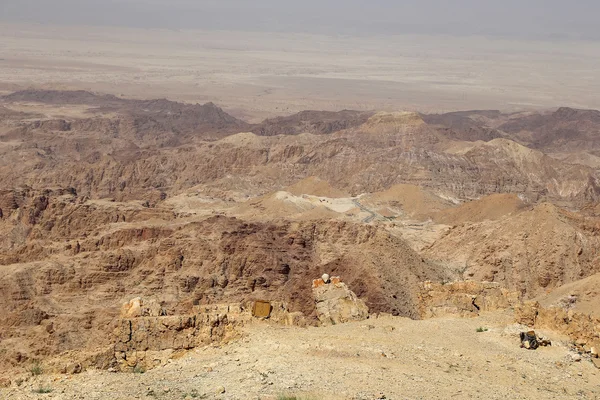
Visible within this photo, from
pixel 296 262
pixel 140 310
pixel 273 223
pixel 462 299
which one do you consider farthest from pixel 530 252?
pixel 140 310

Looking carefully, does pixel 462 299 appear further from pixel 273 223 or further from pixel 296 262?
pixel 273 223

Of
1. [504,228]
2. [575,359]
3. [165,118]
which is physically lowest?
[165,118]

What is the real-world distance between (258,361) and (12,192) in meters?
71.5

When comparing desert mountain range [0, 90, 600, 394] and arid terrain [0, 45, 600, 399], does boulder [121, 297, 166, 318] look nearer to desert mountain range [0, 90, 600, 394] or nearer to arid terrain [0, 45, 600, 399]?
arid terrain [0, 45, 600, 399]

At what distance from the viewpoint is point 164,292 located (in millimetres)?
57688

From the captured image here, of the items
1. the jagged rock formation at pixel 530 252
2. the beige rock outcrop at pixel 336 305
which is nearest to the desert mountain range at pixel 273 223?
the jagged rock formation at pixel 530 252

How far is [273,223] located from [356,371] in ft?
176

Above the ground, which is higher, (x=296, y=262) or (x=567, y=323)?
(x=567, y=323)

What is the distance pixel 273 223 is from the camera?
7056 cm

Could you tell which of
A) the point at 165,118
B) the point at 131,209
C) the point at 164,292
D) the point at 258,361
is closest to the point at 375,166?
Answer: the point at 131,209

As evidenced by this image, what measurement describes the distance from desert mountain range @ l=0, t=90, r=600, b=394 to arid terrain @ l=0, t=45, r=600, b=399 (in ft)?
0.71

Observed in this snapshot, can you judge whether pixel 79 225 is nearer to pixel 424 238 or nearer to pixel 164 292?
pixel 164 292

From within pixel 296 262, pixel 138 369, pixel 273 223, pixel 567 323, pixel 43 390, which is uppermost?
pixel 43 390

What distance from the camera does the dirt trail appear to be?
1616 centimetres
